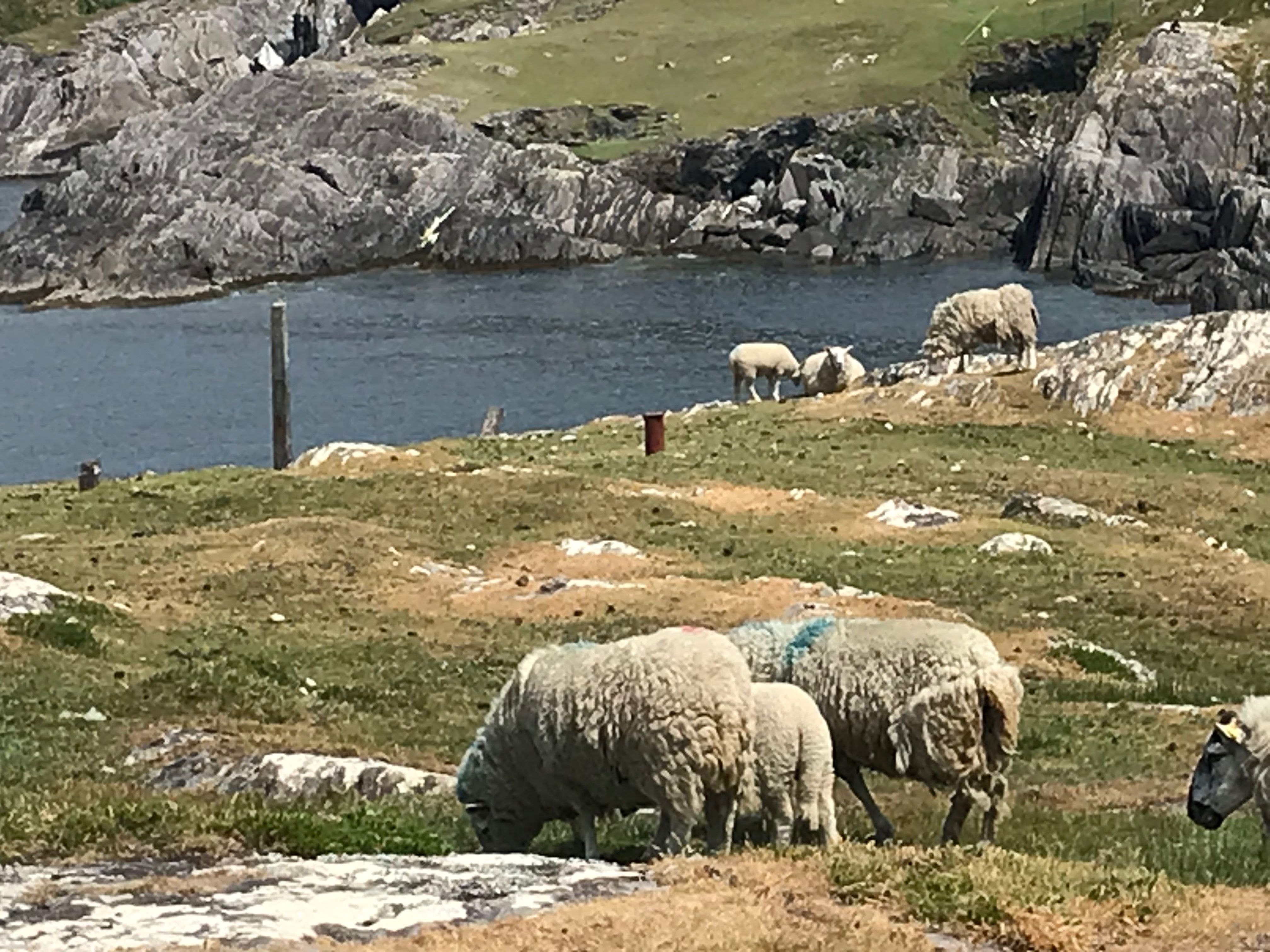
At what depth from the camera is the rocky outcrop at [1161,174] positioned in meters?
111

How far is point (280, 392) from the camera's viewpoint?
48.2 m

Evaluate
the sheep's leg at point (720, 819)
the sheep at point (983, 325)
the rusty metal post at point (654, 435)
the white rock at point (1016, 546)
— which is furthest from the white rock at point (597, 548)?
the sheep at point (983, 325)

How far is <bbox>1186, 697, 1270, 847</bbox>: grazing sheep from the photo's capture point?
1327 cm

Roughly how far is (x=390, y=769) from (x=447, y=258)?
112 metres

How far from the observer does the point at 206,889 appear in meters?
10.9

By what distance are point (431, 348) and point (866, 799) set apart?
8355 cm

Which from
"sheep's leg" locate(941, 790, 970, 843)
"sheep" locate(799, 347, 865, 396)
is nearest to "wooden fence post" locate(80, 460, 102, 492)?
"sheep" locate(799, 347, 865, 396)

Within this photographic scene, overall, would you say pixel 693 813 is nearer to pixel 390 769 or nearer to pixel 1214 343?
pixel 390 769

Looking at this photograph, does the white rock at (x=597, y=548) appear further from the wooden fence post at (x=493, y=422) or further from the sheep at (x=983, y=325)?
the wooden fence post at (x=493, y=422)

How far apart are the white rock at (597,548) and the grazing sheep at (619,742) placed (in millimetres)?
18055

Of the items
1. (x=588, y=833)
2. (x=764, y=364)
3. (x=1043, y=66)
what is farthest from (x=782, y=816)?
(x=1043, y=66)

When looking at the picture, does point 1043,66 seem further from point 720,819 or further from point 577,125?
point 720,819

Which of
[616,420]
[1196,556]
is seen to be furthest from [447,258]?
[1196,556]

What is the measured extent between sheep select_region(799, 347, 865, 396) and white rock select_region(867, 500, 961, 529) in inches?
765
